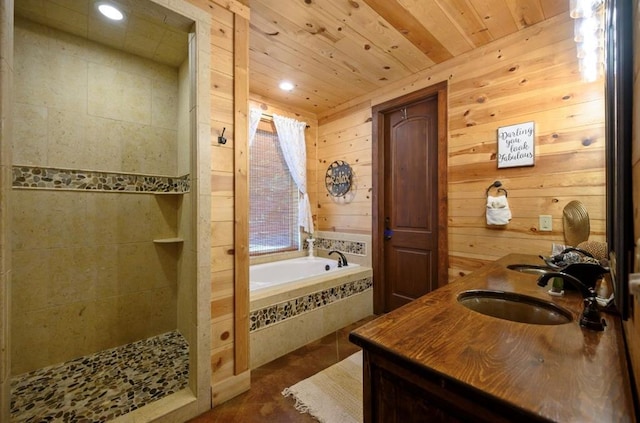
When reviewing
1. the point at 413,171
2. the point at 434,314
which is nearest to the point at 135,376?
the point at 434,314

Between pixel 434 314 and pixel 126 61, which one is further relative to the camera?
pixel 126 61

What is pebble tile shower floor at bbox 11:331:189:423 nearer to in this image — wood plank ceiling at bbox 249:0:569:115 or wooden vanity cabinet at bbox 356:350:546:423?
wooden vanity cabinet at bbox 356:350:546:423

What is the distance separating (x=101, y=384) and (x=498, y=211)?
3.03 metres

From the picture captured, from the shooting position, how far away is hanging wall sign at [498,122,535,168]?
6.57 feet

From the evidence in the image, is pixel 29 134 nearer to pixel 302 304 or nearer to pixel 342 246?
pixel 302 304

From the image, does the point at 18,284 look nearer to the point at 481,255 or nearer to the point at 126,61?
the point at 126,61

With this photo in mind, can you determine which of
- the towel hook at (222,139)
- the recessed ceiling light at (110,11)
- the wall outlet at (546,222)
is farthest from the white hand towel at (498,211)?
the recessed ceiling light at (110,11)

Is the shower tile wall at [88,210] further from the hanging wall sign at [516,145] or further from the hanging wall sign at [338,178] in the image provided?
the hanging wall sign at [516,145]

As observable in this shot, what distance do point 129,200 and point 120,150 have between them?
415mm

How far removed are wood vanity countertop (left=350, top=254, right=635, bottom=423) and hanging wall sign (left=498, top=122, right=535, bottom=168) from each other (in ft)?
4.56

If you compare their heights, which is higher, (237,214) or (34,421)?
(237,214)

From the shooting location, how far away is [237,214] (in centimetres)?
177

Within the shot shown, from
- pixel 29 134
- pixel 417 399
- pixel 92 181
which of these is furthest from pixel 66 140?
pixel 417 399

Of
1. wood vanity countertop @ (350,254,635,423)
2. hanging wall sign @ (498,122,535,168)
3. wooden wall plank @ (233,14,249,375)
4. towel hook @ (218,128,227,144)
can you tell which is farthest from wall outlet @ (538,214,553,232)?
towel hook @ (218,128,227,144)
